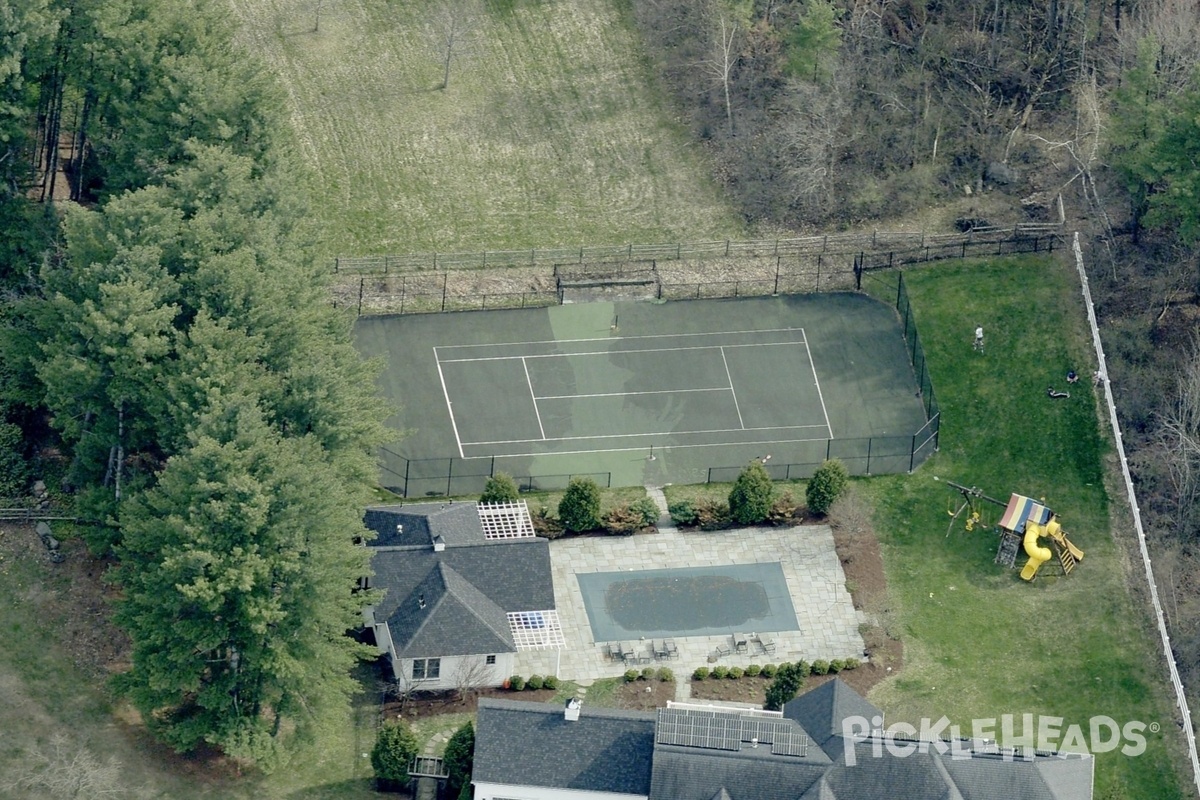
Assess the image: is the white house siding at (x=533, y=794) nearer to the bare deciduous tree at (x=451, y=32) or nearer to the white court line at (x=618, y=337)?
the white court line at (x=618, y=337)

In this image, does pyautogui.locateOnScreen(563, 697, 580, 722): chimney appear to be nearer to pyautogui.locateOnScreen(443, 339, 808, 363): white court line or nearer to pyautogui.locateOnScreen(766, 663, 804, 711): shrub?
pyautogui.locateOnScreen(766, 663, 804, 711): shrub

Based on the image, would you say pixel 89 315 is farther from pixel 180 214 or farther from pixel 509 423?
pixel 509 423

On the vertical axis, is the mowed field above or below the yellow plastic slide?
above

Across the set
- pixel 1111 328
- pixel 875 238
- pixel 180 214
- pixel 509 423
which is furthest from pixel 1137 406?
pixel 180 214

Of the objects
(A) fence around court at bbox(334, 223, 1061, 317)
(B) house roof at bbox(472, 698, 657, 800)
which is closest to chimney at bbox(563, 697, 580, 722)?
(B) house roof at bbox(472, 698, 657, 800)

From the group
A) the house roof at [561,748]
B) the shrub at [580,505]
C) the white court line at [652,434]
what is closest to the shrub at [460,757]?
the house roof at [561,748]

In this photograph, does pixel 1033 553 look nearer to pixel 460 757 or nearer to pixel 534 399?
pixel 534 399
